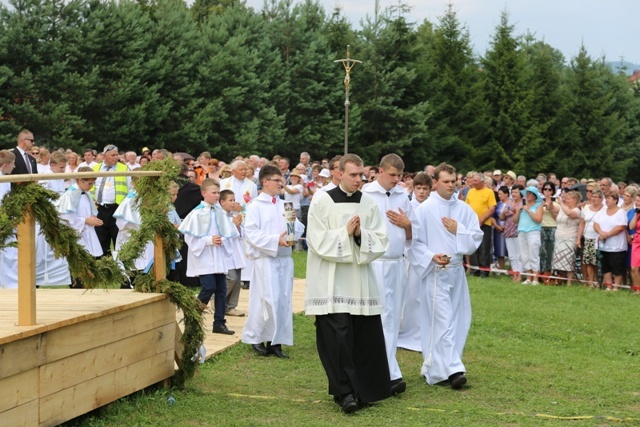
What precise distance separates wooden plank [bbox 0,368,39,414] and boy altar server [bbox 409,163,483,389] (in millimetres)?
4296

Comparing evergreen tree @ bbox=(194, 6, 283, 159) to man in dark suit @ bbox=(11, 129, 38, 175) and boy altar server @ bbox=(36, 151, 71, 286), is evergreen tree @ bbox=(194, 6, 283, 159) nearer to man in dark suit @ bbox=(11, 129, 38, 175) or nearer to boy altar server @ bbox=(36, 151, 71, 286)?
man in dark suit @ bbox=(11, 129, 38, 175)

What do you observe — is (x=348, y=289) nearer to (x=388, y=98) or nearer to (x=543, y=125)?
(x=388, y=98)

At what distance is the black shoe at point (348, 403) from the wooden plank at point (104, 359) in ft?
5.25

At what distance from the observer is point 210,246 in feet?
38.2

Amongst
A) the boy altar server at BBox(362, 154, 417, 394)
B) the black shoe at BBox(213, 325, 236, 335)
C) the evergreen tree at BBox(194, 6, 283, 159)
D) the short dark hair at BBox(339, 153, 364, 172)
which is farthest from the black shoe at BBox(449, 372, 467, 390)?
the evergreen tree at BBox(194, 6, 283, 159)

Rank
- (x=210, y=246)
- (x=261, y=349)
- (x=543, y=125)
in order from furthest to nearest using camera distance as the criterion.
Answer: (x=543, y=125) < (x=210, y=246) < (x=261, y=349)

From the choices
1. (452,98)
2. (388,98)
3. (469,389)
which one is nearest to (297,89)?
Result: (388,98)

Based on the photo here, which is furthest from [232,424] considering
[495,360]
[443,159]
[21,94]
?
[443,159]

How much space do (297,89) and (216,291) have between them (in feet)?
118

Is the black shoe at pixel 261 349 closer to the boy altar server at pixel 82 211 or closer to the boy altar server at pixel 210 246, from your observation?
the boy altar server at pixel 210 246

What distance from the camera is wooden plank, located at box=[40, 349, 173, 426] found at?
7152 millimetres

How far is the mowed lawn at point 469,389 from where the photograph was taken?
328 inches

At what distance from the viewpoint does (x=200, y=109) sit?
1610 inches

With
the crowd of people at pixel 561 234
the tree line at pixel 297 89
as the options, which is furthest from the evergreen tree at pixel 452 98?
the crowd of people at pixel 561 234
